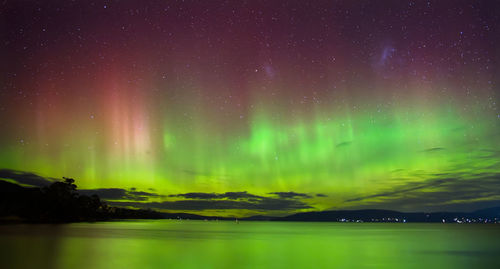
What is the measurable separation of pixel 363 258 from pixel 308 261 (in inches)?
241

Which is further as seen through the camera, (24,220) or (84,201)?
(84,201)

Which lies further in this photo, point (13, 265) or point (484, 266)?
point (484, 266)

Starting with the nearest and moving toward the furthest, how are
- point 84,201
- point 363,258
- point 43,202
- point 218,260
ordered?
point 218,260 → point 363,258 → point 43,202 → point 84,201

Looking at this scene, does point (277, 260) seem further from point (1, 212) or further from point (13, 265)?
point (1, 212)

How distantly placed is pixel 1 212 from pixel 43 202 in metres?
12.3

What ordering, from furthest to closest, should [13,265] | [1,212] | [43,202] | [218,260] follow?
1. [43,202]
2. [1,212]
3. [218,260]
4. [13,265]

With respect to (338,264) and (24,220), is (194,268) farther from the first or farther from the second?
(24,220)

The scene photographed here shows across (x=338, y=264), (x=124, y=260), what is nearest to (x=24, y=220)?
(x=124, y=260)

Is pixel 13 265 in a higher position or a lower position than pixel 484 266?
higher

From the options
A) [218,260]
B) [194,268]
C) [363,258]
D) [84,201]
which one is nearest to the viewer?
[194,268]

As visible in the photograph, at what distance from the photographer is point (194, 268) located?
26.7 m

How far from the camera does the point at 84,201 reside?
15688cm

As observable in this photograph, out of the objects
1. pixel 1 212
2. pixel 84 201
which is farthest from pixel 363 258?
pixel 84 201

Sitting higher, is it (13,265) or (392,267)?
(13,265)
